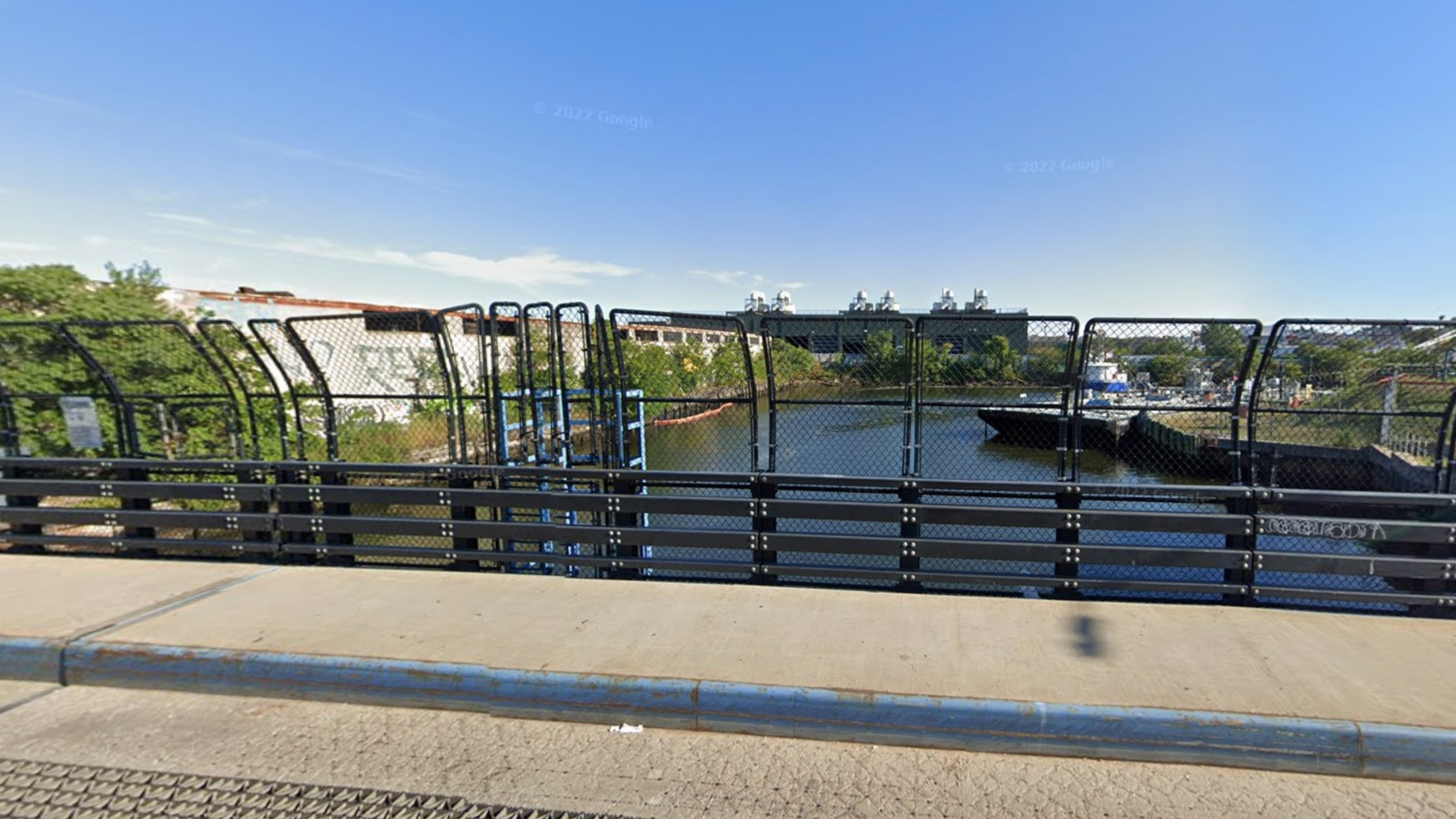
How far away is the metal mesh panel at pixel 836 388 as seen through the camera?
16.2 feet

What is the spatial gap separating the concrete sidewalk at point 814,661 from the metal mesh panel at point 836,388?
1267 millimetres

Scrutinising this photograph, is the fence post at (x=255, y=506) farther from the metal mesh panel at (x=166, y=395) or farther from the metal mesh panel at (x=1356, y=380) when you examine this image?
the metal mesh panel at (x=1356, y=380)

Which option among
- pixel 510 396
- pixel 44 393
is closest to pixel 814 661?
pixel 510 396

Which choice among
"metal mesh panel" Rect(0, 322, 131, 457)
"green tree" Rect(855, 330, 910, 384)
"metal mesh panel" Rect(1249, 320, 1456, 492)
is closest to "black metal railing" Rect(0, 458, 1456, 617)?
"metal mesh panel" Rect(1249, 320, 1456, 492)

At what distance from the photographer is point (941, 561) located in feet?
19.9

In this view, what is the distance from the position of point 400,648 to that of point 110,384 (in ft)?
16.1

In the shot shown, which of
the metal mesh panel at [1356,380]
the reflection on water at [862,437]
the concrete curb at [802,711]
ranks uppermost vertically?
the metal mesh panel at [1356,380]

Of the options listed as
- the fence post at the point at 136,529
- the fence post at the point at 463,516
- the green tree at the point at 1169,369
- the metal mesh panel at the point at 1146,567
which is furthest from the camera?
the fence post at the point at 136,529

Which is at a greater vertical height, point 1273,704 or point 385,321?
point 385,321

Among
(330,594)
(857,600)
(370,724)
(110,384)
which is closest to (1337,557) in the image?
(857,600)

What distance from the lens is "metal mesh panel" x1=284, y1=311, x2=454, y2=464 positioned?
561cm

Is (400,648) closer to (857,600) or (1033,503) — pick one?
(857,600)

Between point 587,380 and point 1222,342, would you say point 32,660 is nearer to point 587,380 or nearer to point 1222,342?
point 587,380

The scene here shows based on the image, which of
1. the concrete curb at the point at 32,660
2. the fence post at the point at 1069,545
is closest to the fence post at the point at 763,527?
the fence post at the point at 1069,545
